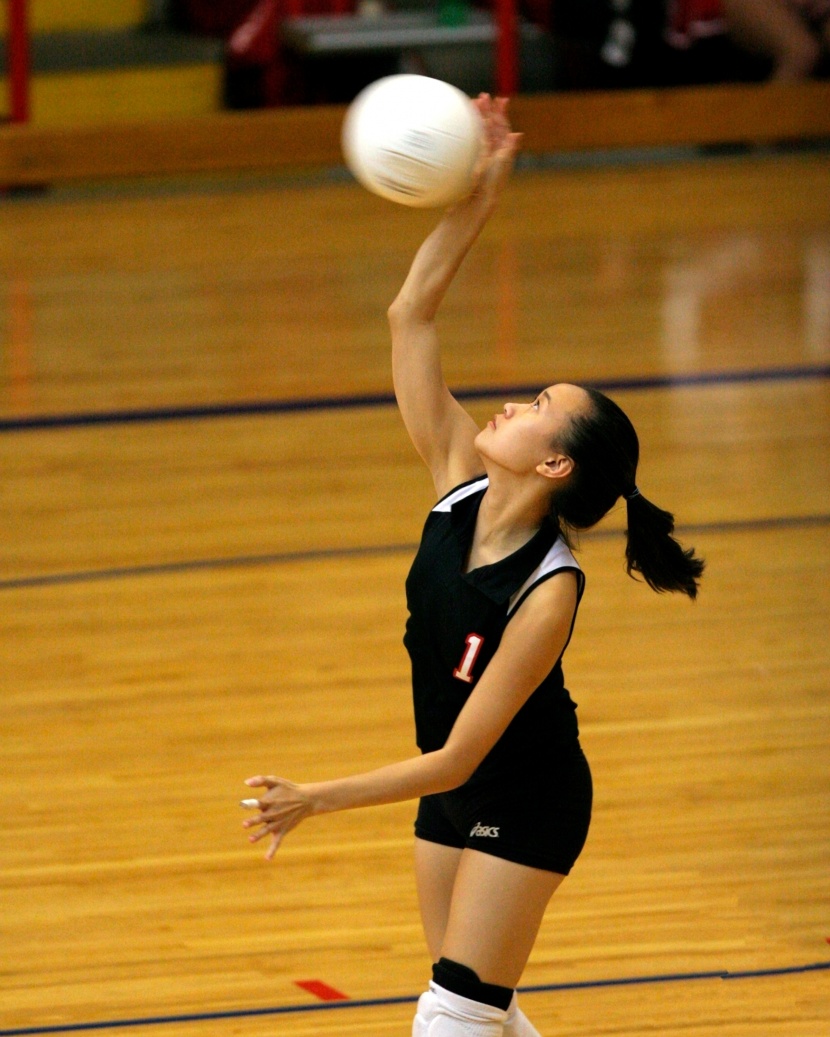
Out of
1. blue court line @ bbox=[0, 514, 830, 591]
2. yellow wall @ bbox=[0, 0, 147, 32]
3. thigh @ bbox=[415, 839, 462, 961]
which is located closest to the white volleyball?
thigh @ bbox=[415, 839, 462, 961]

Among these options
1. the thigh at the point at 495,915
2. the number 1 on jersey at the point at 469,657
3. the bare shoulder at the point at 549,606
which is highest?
the bare shoulder at the point at 549,606

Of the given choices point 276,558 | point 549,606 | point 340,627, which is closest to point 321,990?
point 549,606

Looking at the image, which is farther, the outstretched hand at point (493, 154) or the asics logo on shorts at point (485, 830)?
the outstretched hand at point (493, 154)

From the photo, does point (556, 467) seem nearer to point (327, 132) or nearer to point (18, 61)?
point (327, 132)

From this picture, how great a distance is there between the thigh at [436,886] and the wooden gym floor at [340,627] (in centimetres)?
42

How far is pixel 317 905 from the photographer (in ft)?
9.98

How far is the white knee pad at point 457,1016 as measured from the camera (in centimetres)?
214

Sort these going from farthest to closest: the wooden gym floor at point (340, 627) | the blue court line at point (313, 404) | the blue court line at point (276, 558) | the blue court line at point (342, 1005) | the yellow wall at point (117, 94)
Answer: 1. the yellow wall at point (117, 94)
2. the blue court line at point (313, 404)
3. the blue court line at point (276, 558)
4. the wooden gym floor at point (340, 627)
5. the blue court line at point (342, 1005)

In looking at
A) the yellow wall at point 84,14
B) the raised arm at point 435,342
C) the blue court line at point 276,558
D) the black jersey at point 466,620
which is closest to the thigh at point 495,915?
the black jersey at point 466,620

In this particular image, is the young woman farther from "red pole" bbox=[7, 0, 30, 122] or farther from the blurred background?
the blurred background

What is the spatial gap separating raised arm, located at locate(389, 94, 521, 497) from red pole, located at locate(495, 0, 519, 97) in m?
7.44

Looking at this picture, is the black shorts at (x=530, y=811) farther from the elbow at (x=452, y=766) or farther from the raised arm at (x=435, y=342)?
the raised arm at (x=435, y=342)

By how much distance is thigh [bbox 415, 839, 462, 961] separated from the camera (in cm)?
229

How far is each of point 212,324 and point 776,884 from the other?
450 cm
